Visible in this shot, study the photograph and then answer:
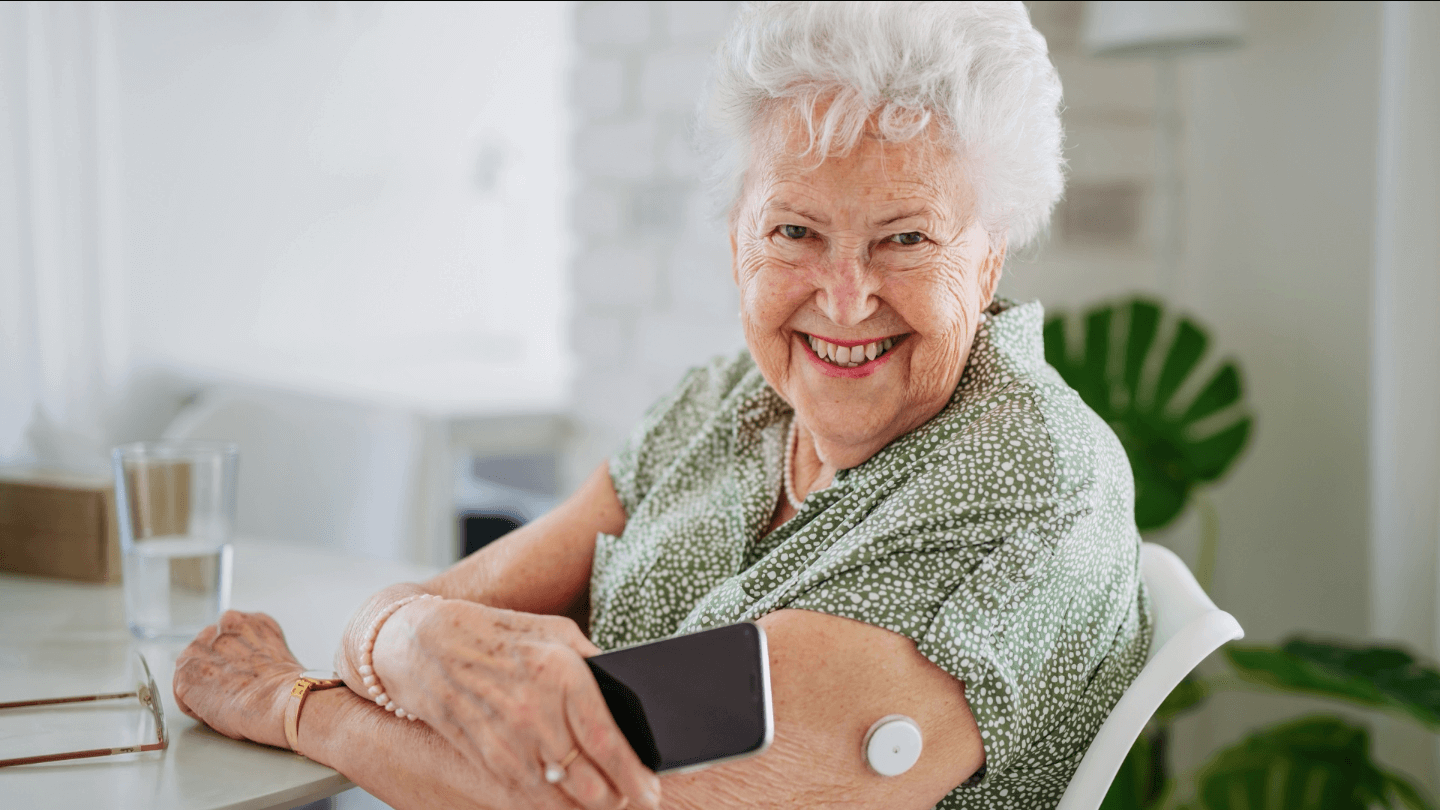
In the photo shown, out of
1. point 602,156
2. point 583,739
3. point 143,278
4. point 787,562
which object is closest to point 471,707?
point 583,739

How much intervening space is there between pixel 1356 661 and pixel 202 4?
2882 millimetres

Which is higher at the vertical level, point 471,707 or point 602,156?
point 602,156

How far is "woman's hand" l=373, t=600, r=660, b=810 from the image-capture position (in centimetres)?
80

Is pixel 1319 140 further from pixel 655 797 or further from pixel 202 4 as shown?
pixel 202 4

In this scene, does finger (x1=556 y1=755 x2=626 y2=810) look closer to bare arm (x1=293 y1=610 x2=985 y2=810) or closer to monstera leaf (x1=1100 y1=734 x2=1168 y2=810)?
bare arm (x1=293 y1=610 x2=985 y2=810)

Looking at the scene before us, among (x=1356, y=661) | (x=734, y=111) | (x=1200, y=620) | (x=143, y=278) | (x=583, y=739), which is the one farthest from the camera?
(x=143, y=278)

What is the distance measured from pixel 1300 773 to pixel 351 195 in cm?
271

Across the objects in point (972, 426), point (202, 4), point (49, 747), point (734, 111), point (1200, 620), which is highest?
point (202, 4)

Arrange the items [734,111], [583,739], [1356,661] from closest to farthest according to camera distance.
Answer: [583,739] < [734,111] < [1356,661]

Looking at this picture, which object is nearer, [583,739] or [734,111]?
[583,739]

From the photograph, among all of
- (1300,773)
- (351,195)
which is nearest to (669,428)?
(1300,773)

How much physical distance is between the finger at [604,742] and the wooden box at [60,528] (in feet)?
3.13

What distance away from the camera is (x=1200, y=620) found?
932 mm

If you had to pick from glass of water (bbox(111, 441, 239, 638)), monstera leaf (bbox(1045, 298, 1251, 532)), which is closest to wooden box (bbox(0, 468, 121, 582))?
glass of water (bbox(111, 441, 239, 638))
